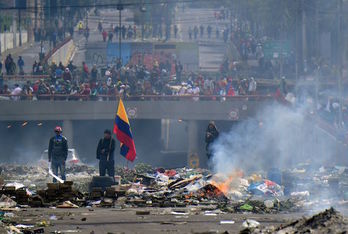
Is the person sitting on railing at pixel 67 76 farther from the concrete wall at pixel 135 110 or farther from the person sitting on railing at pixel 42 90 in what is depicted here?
the concrete wall at pixel 135 110

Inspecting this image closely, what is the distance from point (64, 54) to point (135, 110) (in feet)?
84.2

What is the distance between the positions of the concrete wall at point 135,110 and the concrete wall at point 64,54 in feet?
54.1

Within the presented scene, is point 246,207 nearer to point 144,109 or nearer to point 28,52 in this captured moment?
point 144,109

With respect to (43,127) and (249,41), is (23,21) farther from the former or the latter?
(43,127)

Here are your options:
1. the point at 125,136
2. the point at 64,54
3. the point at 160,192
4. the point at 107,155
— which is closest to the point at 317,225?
the point at 160,192

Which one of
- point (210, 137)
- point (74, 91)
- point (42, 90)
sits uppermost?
point (210, 137)

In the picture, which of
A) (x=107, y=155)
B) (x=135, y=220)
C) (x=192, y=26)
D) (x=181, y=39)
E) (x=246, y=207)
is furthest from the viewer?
(x=192, y=26)

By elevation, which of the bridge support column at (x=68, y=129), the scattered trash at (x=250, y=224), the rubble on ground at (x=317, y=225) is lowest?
the bridge support column at (x=68, y=129)

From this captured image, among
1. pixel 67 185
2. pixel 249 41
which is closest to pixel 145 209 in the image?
pixel 67 185

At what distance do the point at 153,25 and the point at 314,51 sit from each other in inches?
1011

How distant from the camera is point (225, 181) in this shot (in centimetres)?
2306

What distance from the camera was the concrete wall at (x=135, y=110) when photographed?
141 feet

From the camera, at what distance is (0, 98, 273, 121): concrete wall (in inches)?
1695

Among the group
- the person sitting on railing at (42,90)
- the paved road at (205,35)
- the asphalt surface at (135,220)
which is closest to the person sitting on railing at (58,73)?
the person sitting on railing at (42,90)
